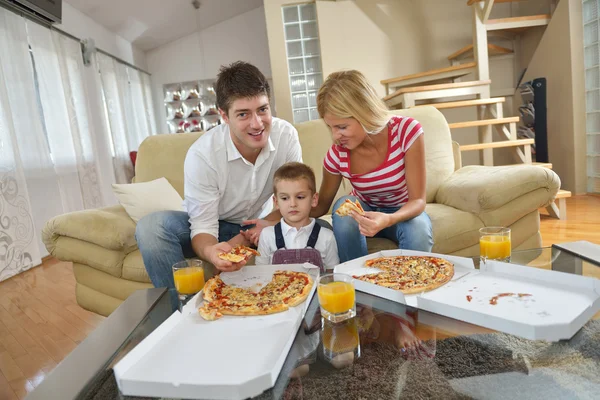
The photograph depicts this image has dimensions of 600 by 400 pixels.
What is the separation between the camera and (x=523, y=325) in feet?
2.42

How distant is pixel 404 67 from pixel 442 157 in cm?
313

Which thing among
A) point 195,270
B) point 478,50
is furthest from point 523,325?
point 478,50

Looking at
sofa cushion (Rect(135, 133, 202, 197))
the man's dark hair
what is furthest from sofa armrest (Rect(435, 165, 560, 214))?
sofa cushion (Rect(135, 133, 202, 197))

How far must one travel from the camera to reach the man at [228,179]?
159cm

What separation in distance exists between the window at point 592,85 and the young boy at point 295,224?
3.79 m

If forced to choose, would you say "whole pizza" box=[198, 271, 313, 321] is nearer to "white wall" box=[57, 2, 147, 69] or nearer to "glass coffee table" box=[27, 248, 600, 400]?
"glass coffee table" box=[27, 248, 600, 400]

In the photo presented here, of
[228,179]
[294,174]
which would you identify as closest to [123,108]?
[228,179]

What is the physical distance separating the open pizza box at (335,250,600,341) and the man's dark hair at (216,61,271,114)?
0.86m

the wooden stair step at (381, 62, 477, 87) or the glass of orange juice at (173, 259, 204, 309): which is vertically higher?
the wooden stair step at (381, 62, 477, 87)

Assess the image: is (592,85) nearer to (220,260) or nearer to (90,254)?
(220,260)

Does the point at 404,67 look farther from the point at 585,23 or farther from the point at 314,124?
the point at 314,124

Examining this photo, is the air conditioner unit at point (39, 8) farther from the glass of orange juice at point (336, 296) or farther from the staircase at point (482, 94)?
the glass of orange juice at point (336, 296)

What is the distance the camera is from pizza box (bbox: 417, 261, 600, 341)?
0.76 metres

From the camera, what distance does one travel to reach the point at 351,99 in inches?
57.7
